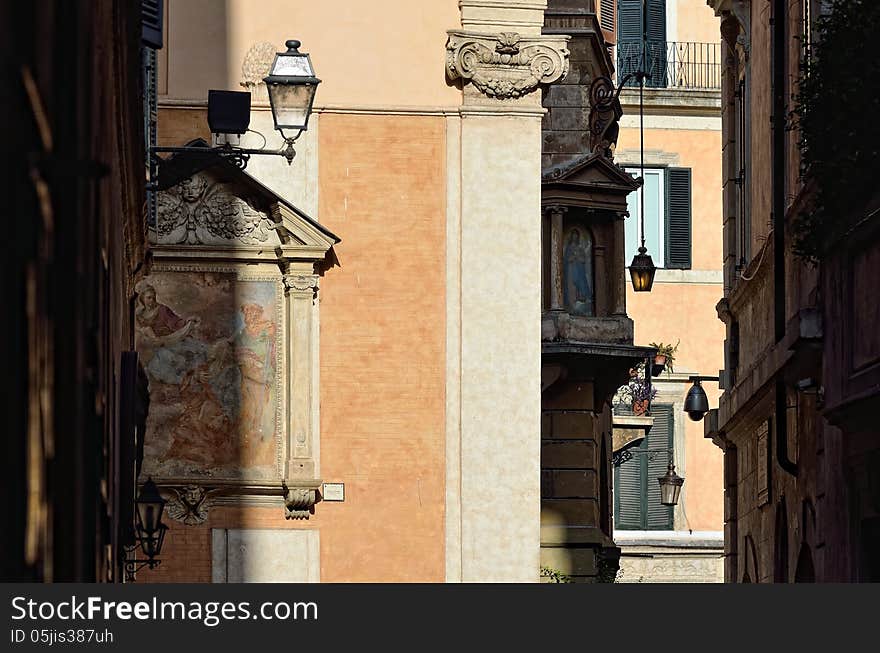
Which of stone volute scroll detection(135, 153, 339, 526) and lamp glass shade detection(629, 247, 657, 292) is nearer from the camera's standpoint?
stone volute scroll detection(135, 153, 339, 526)

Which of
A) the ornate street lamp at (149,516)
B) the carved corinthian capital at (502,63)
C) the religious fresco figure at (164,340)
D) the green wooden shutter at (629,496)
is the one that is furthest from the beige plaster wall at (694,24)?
the ornate street lamp at (149,516)

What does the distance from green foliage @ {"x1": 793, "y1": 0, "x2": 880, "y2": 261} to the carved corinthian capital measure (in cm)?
375

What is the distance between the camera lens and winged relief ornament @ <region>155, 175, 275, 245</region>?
18812 mm

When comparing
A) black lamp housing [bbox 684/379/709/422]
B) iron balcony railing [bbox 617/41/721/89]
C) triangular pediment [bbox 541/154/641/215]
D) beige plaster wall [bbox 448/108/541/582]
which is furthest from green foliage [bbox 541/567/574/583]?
iron balcony railing [bbox 617/41/721/89]

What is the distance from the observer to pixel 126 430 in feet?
41.2

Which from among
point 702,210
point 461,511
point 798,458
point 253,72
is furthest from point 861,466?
point 702,210

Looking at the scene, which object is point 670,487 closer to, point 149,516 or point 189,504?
point 189,504

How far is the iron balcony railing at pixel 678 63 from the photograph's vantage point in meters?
40.1

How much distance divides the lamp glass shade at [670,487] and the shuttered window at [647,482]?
3.35 ft

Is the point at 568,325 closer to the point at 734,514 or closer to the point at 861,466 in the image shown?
the point at 734,514

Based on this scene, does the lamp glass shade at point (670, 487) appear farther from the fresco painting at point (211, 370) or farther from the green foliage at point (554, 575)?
the fresco painting at point (211, 370)

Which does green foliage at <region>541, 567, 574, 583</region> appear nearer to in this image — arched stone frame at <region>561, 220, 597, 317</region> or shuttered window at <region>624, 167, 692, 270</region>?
arched stone frame at <region>561, 220, 597, 317</region>

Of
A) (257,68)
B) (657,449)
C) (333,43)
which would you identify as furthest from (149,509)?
(657,449)

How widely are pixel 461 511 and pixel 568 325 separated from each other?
20.7 feet
